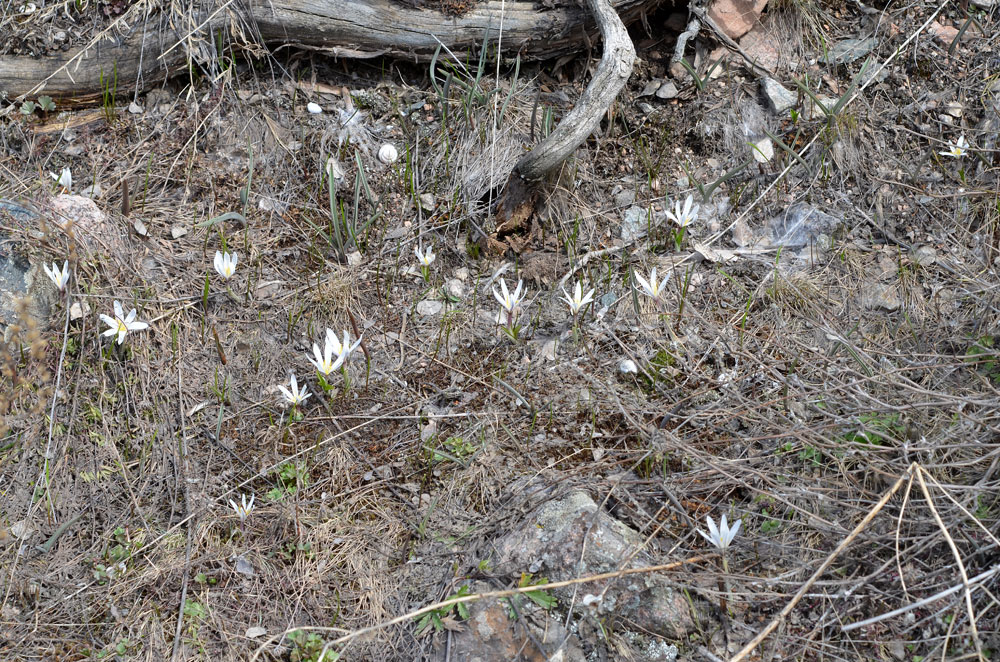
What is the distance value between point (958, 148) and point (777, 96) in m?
0.79

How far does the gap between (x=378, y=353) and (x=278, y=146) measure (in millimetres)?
1155

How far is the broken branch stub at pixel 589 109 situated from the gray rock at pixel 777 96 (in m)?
0.76

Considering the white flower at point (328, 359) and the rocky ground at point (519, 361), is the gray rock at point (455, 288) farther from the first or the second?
the white flower at point (328, 359)

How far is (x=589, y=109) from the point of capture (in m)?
3.21

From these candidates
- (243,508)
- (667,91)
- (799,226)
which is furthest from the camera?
→ (667,91)

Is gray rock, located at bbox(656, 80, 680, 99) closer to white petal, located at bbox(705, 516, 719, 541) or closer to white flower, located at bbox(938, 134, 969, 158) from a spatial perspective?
white flower, located at bbox(938, 134, 969, 158)

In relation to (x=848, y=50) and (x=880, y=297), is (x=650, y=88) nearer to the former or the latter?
(x=848, y=50)

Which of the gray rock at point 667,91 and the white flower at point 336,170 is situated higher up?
the gray rock at point 667,91

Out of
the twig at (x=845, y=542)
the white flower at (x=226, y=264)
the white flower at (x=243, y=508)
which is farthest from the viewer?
the white flower at (x=226, y=264)

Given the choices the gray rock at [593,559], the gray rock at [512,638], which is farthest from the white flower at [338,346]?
the gray rock at [512,638]

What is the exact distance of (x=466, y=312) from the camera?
3.14 m

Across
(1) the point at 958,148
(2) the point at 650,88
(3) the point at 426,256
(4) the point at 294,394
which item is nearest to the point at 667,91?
(2) the point at 650,88

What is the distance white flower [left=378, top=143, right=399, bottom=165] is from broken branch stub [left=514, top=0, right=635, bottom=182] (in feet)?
2.05

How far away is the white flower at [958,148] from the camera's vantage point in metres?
3.31
